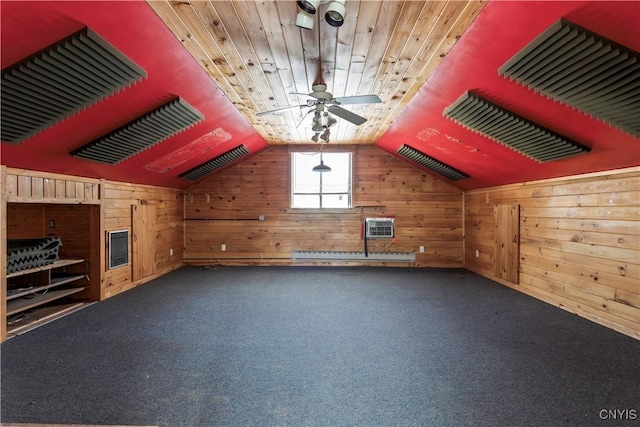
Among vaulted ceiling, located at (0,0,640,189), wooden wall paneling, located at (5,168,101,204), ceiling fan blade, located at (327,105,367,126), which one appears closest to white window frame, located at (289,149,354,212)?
vaulted ceiling, located at (0,0,640,189)

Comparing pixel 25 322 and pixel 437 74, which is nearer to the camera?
pixel 437 74

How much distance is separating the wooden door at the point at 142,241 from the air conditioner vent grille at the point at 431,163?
15.0ft

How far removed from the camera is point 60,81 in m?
2.11

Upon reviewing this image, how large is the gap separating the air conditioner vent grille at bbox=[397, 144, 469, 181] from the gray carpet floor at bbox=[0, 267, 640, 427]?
2.31 metres

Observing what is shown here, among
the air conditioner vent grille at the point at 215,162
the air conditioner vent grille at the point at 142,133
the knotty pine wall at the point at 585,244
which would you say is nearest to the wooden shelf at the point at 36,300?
the air conditioner vent grille at the point at 142,133

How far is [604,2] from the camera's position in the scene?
1.58 meters

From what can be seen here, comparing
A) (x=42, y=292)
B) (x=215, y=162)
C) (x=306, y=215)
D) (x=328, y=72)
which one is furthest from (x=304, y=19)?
(x=306, y=215)

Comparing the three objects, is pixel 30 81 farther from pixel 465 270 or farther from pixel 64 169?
pixel 465 270

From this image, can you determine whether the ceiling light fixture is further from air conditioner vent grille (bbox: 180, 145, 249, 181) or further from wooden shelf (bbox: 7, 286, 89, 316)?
air conditioner vent grille (bbox: 180, 145, 249, 181)

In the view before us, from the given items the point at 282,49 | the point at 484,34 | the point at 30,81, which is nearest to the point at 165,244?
the point at 30,81

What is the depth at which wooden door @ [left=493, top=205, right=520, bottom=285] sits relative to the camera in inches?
183

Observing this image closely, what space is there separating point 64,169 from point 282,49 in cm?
280

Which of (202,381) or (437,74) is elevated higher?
(437,74)

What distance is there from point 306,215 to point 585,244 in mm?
4502
